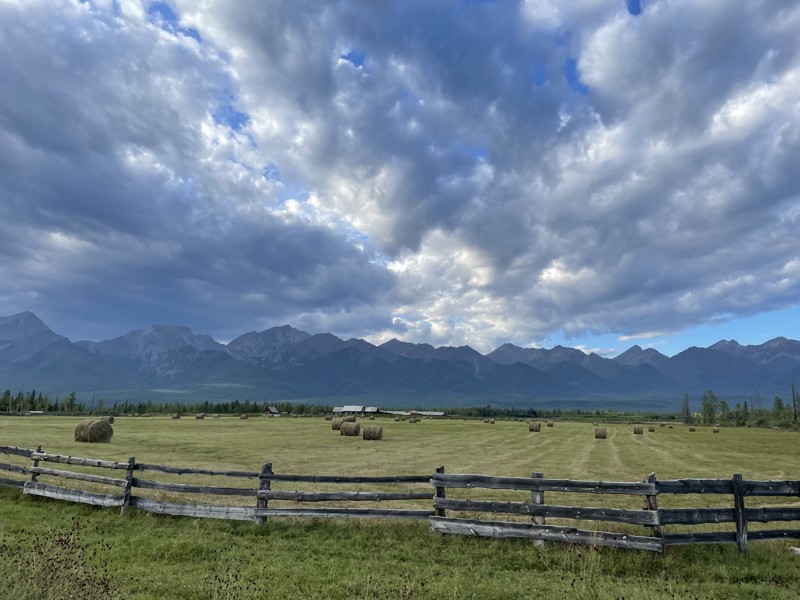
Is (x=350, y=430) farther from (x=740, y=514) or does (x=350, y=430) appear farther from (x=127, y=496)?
(x=740, y=514)

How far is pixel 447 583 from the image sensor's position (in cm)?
895

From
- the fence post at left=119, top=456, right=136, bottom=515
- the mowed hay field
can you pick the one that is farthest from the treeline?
the fence post at left=119, top=456, right=136, bottom=515

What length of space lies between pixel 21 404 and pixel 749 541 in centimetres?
14235

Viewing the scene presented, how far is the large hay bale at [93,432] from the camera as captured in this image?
35531 mm

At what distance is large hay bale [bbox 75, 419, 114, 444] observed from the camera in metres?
35.5

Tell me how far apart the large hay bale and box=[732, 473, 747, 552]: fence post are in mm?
40582

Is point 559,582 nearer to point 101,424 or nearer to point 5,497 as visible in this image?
point 5,497

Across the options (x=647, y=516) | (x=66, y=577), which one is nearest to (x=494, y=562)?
(x=647, y=516)

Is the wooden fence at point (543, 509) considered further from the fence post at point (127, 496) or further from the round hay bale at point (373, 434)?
the round hay bale at point (373, 434)

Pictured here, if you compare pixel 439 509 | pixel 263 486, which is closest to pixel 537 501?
pixel 439 509

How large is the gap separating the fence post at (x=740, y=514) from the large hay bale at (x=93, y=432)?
4058cm

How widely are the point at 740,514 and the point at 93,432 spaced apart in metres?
40.8

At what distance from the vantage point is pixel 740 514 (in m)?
10.8

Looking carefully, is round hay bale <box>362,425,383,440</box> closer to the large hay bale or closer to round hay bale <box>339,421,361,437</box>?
round hay bale <box>339,421,361,437</box>
